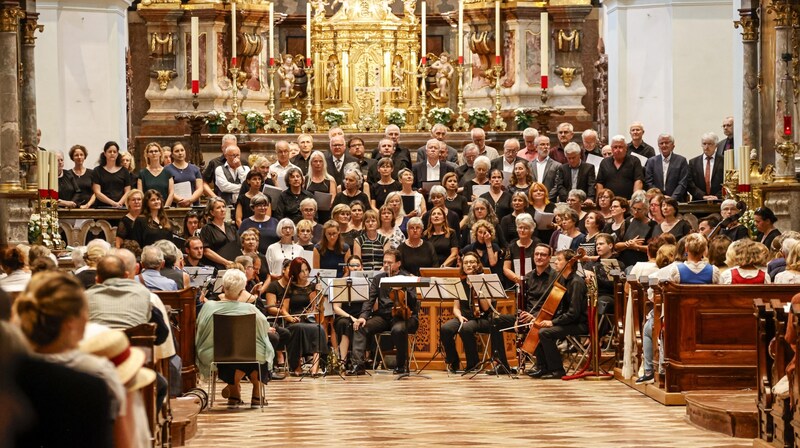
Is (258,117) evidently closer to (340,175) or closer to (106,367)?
(340,175)

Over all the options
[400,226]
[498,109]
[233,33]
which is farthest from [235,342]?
[233,33]

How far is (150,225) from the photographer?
558 inches

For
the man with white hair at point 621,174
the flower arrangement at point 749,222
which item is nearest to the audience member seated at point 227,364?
the flower arrangement at point 749,222

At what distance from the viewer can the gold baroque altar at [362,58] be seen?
2102 centimetres

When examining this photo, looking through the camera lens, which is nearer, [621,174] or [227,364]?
[227,364]

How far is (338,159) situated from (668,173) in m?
3.33

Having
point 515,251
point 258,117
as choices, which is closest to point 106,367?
point 515,251

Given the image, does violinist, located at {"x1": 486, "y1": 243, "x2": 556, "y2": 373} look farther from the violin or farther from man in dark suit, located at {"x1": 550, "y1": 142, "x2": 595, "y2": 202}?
man in dark suit, located at {"x1": 550, "y1": 142, "x2": 595, "y2": 202}

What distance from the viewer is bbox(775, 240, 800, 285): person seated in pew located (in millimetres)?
10562

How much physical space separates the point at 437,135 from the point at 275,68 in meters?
4.67

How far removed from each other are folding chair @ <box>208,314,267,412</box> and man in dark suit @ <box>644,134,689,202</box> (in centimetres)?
620

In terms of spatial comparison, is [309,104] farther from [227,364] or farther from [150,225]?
[227,364]

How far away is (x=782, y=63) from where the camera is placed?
14.6 m

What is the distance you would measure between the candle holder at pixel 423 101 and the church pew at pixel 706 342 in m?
9.03
